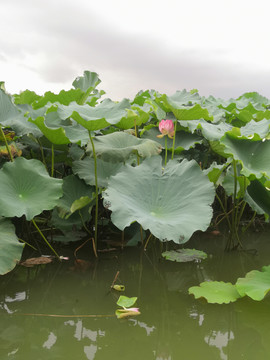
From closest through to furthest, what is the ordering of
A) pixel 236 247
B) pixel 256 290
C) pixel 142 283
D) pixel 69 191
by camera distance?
pixel 256 290 < pixel 142 283 < pixel 69 191 < pixel 236 247

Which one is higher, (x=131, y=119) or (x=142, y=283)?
(x=131, y=119)

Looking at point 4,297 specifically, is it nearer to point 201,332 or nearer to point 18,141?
point 201,332

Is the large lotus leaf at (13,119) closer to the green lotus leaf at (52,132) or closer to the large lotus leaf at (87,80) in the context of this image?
the green lotus leaf at (52,132)

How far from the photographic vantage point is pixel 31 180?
1629 mm

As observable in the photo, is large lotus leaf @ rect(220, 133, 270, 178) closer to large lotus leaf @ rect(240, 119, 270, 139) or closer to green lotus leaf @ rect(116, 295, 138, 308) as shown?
large lotus leaf @ rect(240, 119, 270, 139)

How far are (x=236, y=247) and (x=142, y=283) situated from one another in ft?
2.21

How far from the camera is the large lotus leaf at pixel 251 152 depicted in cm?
161

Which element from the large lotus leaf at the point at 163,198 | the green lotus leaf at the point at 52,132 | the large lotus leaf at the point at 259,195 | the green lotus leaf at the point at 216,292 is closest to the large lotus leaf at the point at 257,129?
the large lotus leaf at the point at 259,195

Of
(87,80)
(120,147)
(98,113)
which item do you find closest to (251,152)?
(120,147)

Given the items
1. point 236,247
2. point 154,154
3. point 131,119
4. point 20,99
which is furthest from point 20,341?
point 20,99

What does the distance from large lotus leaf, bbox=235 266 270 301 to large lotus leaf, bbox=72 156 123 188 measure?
0.76 metres

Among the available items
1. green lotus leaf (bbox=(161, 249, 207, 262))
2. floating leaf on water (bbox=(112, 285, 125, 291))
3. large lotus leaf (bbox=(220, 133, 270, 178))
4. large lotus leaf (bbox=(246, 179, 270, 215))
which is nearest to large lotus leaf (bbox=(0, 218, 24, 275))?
floating leaf on water (bbox=(112, 285, 125, 291))

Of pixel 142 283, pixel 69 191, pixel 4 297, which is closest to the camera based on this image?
pixel 4 297

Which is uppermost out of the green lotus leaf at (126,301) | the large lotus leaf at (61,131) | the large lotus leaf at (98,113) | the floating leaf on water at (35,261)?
the large lotus leaf at (98,113)
